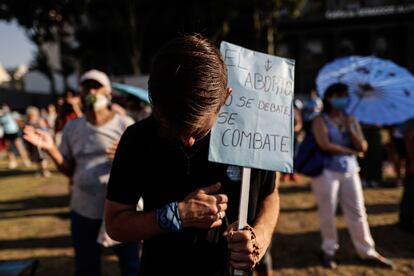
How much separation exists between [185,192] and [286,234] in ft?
12.0

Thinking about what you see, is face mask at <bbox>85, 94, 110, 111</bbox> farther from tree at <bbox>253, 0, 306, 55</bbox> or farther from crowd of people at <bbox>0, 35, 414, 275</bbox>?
tree at <bbox>253, 0, 306, 55</bbox>

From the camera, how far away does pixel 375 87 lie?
3.86m

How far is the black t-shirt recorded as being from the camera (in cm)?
142

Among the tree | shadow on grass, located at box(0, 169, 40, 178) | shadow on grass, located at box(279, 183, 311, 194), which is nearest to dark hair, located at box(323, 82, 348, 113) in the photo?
shadow on grass, located at box(279, 183, 311, 194)

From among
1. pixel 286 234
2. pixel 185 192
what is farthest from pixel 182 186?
pixel 286 234

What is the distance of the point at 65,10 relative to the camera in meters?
19.2

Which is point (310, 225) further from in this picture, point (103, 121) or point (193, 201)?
point (193, 201)

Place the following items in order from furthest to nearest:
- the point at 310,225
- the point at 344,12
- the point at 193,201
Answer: the point at 344,12 → the point at 310,225 → the point at 193,201

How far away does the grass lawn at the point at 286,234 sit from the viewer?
3.83 meters

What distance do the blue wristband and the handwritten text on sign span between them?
0.83ft

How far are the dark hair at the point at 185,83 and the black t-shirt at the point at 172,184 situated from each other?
273 millimetres

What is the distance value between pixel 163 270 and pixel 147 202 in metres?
0.33

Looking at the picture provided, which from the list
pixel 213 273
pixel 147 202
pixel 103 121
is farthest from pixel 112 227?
pixel 103 121

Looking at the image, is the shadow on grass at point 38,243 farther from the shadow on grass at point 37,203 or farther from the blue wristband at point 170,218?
the blue wristband at point 170,218
